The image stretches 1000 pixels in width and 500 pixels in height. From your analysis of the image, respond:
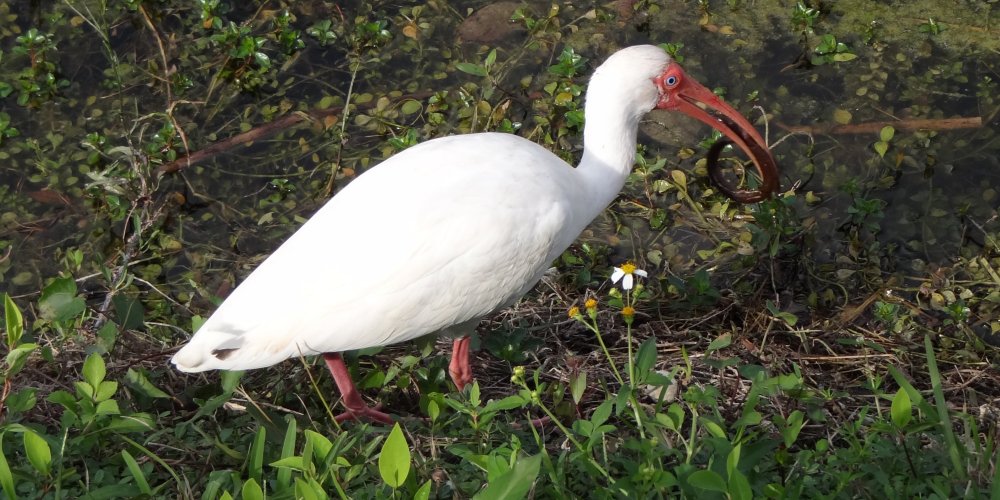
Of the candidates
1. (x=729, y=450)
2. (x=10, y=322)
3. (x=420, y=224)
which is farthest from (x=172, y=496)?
(x=729, y=450)

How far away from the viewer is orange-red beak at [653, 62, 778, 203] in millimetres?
3578

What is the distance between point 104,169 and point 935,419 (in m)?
3.53

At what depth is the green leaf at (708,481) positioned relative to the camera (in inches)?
82.8

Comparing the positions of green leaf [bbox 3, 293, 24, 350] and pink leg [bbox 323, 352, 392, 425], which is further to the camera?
pink leg [bbox 323, 352, 392, 425]

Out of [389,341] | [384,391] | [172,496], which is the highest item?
[389,341]

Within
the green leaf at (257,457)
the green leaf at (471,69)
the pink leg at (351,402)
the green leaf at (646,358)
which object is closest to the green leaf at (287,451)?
the green leaf at (257,457)

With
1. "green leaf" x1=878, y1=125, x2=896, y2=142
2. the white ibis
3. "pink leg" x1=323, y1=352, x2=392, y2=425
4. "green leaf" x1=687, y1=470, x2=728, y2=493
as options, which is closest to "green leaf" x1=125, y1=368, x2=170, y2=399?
the white ibis

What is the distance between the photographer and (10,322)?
2.53m

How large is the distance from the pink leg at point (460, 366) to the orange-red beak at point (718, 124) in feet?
3.37

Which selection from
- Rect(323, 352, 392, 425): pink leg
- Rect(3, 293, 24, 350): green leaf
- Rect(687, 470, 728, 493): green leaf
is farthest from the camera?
Rect(323, 352, 392, 425): pink leg

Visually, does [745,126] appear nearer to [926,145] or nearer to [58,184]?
[926,145]

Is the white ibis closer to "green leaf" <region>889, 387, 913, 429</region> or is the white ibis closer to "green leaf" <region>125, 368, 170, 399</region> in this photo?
"green leaf" <region>125, 368, 170, 399</region>

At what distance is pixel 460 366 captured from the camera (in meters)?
3.56

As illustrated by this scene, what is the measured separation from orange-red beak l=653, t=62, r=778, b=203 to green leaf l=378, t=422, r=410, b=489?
1.78 metres
